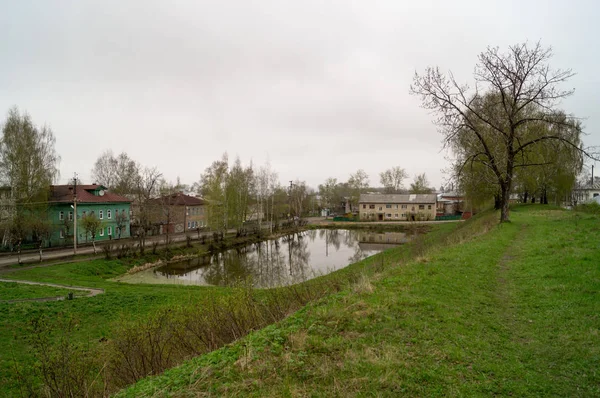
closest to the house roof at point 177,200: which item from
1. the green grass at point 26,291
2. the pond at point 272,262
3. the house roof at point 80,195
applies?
the house roof at point 80,195

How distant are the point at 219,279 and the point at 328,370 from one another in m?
21.2

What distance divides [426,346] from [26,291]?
61.7 ft

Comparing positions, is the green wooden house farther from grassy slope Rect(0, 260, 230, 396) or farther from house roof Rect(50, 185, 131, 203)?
grassy slope Rect(0, 260, 230, 396)

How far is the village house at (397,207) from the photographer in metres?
65.1

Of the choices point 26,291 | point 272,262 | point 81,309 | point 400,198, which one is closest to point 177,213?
point 272,262

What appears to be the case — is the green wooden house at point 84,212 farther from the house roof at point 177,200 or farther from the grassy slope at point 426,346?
the grassy slope at point 426,346

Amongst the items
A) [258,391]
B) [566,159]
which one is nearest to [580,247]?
[258,391]

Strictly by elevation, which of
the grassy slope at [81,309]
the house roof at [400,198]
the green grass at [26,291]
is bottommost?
the grassy slope at [81,309]

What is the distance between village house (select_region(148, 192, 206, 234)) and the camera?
1693 inches

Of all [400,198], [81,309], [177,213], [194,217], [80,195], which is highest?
[80,195]

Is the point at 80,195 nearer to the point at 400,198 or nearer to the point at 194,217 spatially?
the point at 194,217

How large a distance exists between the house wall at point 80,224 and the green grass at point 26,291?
1631 centimetres

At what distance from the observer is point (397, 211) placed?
218 ft

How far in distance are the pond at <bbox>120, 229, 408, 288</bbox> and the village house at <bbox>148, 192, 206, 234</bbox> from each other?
40.5 ft
